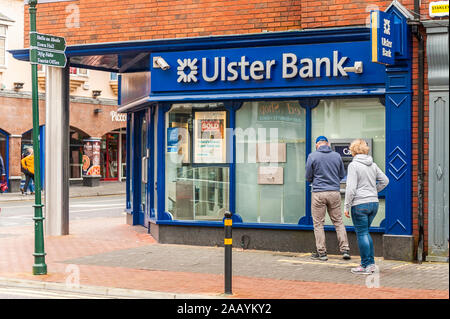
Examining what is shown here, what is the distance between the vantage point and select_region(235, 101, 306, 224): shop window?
474 inches

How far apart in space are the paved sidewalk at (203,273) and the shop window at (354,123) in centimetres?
159

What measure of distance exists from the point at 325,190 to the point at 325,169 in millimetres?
322

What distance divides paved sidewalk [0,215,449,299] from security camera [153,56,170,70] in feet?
10.5

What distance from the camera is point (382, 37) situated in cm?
1027

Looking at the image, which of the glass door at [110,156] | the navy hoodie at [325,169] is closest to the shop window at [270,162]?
the navy hoodie at [325,169]

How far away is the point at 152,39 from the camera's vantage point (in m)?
12.9

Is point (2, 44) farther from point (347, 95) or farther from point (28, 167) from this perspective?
point (347, 95)

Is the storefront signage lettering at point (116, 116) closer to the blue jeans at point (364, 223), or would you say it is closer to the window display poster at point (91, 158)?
the window display poster at point (91, 158)

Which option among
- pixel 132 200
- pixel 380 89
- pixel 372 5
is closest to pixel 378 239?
pixel 380 89

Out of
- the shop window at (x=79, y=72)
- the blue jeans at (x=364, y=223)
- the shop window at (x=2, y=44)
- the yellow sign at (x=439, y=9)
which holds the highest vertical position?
the shop window at (x=2, y=44)

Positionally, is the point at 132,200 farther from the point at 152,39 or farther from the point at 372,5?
the point at 372,5

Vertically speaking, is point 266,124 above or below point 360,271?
above

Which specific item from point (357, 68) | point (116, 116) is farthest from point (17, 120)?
point (357, 68)

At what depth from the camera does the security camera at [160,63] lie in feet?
41.3
